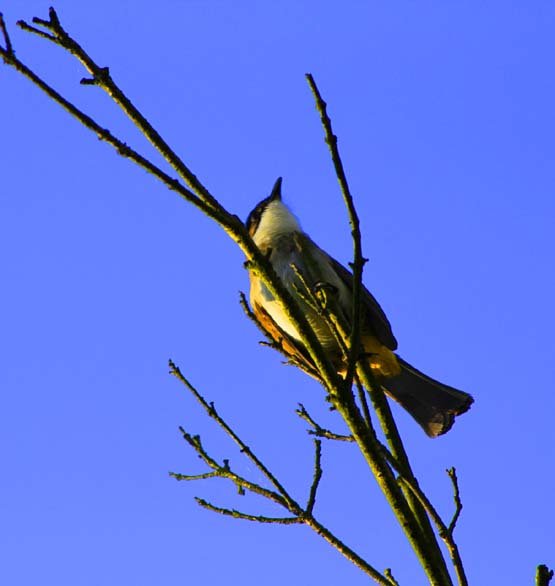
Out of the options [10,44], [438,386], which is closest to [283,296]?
[10,44]

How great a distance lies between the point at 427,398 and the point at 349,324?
0.64 m

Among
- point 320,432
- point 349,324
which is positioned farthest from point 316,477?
point 349,324

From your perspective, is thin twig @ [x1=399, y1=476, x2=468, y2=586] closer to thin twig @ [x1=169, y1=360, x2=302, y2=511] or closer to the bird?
thin twig @ [x1=169, y1=360, x2=302, y2=511]

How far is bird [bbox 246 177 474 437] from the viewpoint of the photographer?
534cm

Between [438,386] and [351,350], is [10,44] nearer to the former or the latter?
[351,350]

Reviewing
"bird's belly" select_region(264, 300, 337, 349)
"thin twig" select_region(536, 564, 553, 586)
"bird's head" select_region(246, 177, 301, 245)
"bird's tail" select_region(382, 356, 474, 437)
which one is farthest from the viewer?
"bird's head" select_region(246, 177, 301, 245)

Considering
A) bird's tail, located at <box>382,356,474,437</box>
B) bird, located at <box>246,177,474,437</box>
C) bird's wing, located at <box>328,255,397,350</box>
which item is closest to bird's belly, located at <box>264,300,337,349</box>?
bird, located at <box>246,177,474,437</box>

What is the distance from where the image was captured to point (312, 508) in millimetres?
2863

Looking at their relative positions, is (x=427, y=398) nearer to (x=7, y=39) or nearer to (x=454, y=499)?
(x=454, y=499)

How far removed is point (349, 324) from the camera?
5277 mm

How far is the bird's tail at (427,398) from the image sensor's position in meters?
5.32

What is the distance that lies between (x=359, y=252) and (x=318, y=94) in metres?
0.46

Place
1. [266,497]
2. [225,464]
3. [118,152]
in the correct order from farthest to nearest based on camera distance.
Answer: [225,464] < [266,497] < [118,152]

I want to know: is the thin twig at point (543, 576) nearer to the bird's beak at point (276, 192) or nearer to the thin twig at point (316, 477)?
the thin twig at point (316, 477)
